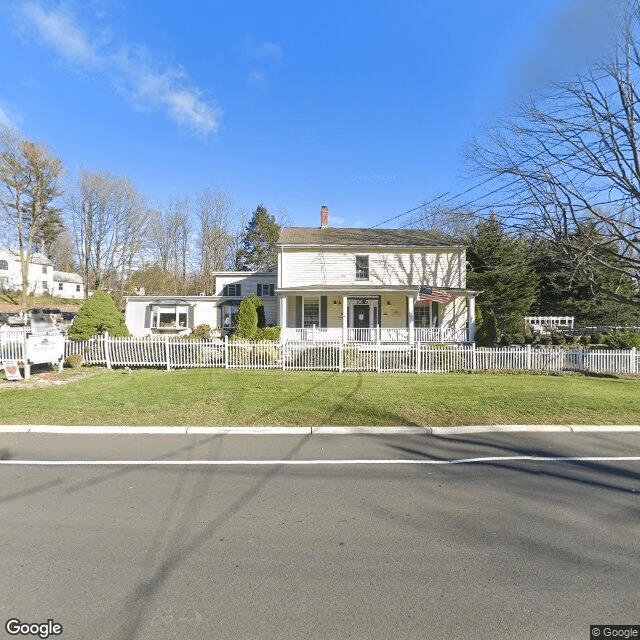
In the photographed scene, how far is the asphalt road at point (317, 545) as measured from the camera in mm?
2455

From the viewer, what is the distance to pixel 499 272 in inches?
1041

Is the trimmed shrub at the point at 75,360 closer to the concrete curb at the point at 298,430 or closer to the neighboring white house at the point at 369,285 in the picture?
the concrete curb at the point at 298,430

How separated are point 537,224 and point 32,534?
56.8 ft

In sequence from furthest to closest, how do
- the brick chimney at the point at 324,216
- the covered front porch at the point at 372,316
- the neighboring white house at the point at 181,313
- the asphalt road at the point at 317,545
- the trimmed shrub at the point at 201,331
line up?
the brick chimney at the point at 324,216
the neighboring white house at the point at 181,313
the trimmed shrub at the point at 201,331
the covered front porch at the point at 372,316
the asphalt road at the point at 317,545

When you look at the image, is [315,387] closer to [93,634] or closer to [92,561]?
[92,561]

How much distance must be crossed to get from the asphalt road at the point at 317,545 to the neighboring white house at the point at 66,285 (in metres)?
65.0

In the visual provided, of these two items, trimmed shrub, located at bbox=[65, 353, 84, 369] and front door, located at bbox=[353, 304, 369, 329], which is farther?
front door, located at bbox=[353, 304, 369, 329]

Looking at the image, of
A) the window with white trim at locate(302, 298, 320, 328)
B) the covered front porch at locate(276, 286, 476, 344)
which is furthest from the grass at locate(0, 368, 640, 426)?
the window with white trim at locate(302, 298, 320, 328)

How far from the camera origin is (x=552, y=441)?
653cm

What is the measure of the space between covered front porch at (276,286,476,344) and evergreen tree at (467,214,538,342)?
18.8ft

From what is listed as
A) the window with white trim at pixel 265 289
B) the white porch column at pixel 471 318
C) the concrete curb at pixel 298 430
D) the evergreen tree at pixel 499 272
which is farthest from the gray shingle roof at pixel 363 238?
the concrete curb at pixel 298 430

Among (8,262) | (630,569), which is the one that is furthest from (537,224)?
→ (8,262)

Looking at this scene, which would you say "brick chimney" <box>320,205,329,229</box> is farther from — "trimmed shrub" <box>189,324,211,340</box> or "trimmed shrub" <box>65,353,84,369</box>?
"trimmed shrub" <box>65,353,84,369</box>

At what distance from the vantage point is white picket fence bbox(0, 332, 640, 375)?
13.7 metres
